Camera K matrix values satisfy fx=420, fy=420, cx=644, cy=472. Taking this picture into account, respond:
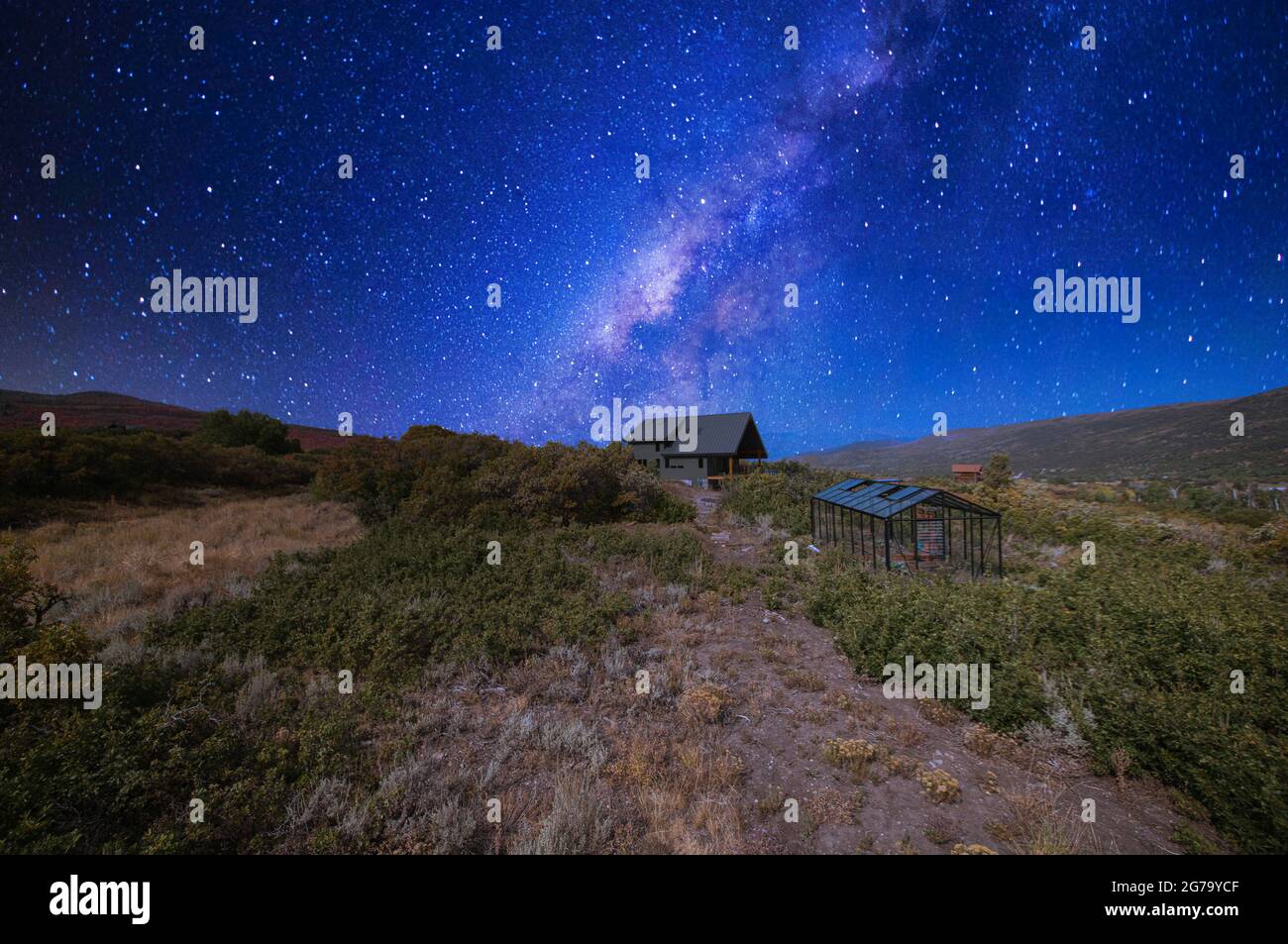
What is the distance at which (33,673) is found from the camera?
15.8 ft

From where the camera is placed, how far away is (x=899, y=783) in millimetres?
4824

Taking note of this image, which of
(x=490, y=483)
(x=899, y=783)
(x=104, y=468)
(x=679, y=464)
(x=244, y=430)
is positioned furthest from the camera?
(x=679, y=464)

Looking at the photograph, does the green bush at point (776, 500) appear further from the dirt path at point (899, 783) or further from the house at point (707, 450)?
the dirt path at point (899, 783)

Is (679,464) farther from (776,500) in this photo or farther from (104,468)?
(104,468)

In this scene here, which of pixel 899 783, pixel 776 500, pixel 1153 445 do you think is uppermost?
pixel 1153 445

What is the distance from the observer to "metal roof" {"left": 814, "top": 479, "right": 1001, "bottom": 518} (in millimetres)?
12836

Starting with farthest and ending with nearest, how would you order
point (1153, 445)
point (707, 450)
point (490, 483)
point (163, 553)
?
point (1153, 445) → point (707, 450) → point (490, 483) → point (163, 553)

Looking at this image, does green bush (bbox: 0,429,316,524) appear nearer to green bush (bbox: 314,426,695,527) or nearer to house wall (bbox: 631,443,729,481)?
green bush (bbox: 314,426,695,527)

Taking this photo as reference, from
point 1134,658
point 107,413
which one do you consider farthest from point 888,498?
point 107,413

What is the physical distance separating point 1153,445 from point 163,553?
4203 inches

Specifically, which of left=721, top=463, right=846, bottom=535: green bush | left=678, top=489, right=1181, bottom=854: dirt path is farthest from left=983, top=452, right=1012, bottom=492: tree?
left=678, top=489, right=1181, bottom=854: dirt path

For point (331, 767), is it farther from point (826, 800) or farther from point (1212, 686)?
point (1212, 686)
